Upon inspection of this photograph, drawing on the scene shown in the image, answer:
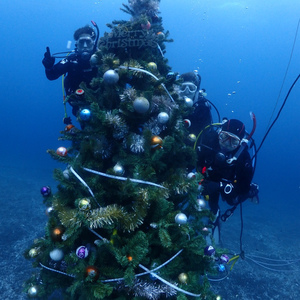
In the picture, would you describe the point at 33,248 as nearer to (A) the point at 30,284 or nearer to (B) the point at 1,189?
(A) the point at 30,284

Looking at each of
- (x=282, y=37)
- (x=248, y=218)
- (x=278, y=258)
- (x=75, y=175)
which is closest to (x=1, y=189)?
(x=75, y=175)

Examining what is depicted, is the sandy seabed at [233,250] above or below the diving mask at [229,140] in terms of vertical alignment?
below

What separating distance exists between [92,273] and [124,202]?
2.60 ft

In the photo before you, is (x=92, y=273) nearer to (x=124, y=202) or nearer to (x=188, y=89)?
(x=124, y=202)

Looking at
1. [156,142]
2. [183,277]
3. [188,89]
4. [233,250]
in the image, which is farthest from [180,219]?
[233,250]

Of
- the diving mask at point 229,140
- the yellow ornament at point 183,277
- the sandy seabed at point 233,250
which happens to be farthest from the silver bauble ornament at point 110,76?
the sandy seabed at point 233,250

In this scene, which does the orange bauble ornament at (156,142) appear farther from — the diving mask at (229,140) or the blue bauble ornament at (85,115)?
the diving mask at (229,140)

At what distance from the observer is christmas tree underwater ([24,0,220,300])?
2.13 metres

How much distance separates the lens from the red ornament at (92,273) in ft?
6.61

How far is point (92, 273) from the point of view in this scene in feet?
6.61

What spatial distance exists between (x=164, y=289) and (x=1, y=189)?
1418cm

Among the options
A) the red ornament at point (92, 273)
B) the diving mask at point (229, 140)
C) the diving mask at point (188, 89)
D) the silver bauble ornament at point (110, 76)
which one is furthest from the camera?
the diving mask at point (188, 89)

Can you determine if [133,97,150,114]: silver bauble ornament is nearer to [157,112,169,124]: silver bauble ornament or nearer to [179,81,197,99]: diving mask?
[157,112,169,124]: silver bauble ornament

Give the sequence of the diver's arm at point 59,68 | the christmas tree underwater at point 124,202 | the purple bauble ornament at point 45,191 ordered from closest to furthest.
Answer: the christmas tree underwater at point 124,202
the purple bauble ornament at point 45,191
the diver's arm at point 59,68
